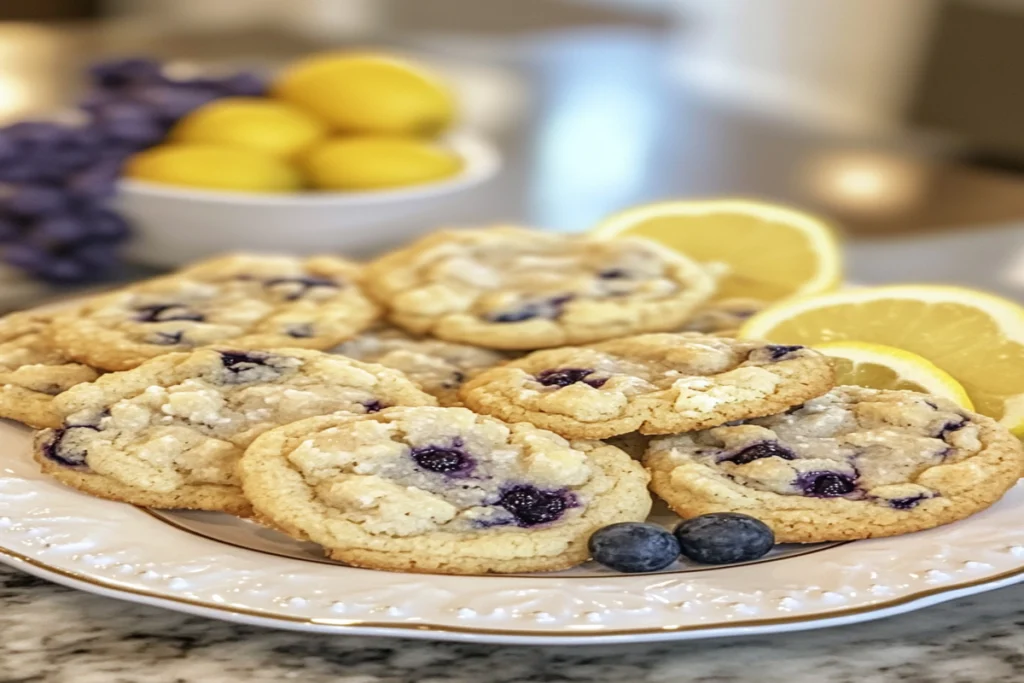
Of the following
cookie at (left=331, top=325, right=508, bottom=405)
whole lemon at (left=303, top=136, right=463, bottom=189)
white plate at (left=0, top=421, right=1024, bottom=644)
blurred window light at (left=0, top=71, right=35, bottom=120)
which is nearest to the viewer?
white plate at (left=0, top=421, right=1024, bottom=644)

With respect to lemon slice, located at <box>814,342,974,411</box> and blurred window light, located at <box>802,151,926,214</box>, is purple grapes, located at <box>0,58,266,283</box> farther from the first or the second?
blurred window light, located at <box>802,151,926,214</box>

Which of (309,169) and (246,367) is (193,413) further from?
(309,169)

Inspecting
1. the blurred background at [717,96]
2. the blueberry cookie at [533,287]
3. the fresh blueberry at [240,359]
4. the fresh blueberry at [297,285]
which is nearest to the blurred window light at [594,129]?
the blurred background at [717,96]

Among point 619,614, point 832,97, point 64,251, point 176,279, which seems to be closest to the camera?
point 619,614

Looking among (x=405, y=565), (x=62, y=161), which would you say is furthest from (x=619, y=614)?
(x=62, y=161)

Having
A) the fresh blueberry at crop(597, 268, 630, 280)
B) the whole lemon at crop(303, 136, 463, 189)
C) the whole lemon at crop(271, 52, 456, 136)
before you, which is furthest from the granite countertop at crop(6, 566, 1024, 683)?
the whole lemon at crop(271, 52, 456, 136)

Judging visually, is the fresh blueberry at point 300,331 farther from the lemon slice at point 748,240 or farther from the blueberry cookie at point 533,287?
the lemon slice at point 748,240

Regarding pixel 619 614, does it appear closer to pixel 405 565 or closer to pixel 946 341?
pixel 405 565
